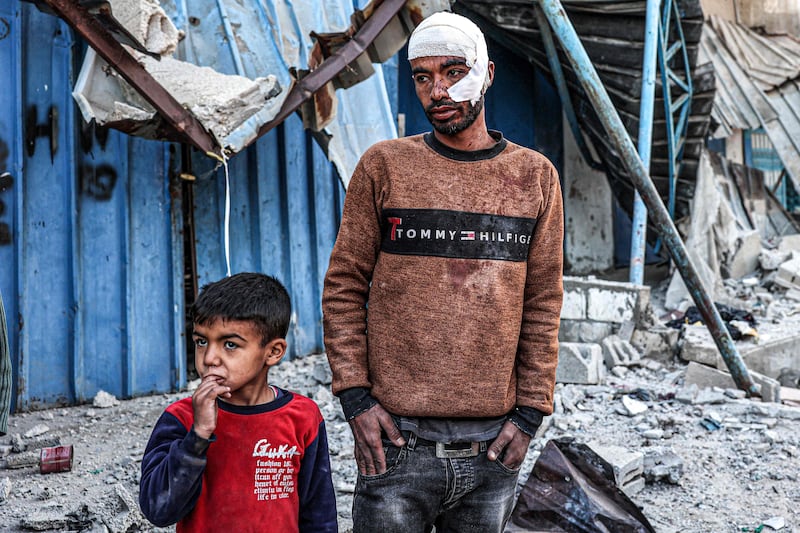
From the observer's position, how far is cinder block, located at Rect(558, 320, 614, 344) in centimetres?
602

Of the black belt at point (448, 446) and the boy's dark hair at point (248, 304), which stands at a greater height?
the boy's dark hair at point (248, 304)

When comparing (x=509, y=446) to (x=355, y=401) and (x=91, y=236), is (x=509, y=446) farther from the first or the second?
(x=91, y=236)

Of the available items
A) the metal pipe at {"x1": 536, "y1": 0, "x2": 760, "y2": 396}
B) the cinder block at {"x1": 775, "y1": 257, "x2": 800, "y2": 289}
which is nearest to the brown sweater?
the metal pipe at {"x1": 536, "y1": 0, "x2": 760, "y2": 396}

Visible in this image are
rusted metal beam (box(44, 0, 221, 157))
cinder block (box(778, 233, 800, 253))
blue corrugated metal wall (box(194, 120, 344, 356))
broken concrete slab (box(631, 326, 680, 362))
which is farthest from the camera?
cinder block (box(778, 233, 800, 253))

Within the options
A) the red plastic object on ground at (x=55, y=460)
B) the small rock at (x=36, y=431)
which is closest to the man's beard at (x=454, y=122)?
the red plastic object on ground at (x=55, y=460)

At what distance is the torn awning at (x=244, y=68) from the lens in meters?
3.75

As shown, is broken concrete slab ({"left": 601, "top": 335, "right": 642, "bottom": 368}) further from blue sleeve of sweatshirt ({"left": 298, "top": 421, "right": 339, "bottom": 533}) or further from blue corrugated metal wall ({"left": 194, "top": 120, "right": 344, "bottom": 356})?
blue sleeve of sweatshirt ({"left": 298, "top": 421, "right": 339, "bottom": 533})

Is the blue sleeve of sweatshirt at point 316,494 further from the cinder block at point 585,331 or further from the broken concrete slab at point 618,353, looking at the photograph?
the cinder block at point 585,331

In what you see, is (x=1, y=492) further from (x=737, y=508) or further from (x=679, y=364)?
(x=679, y=364)

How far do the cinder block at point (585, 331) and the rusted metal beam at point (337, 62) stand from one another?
3059 mm

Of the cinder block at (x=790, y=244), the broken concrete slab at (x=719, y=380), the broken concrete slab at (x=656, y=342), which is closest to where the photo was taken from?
the broken concrete slab at (x=719, y=380)

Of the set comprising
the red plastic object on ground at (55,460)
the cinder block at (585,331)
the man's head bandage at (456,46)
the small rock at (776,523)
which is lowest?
the small rock at (776,523)

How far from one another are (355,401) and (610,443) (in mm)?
2810

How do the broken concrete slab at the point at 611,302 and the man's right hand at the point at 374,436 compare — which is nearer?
the man's right hand at the point at 374,436
